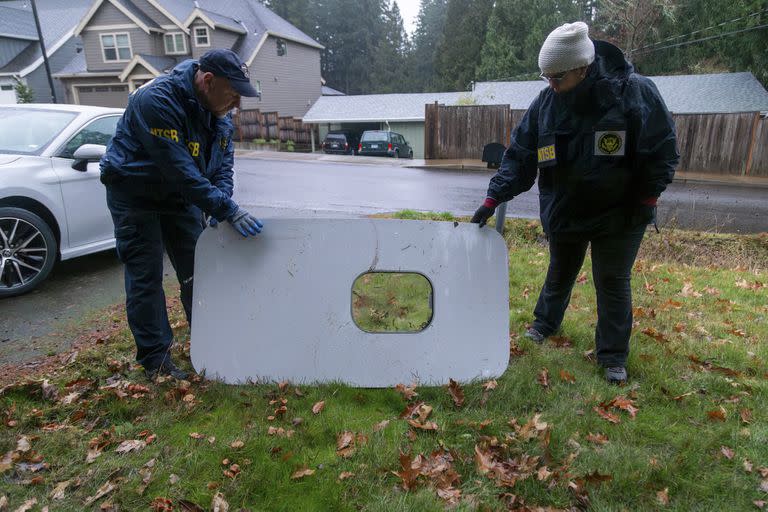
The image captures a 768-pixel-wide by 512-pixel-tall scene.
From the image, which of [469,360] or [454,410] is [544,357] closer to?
[469,360]

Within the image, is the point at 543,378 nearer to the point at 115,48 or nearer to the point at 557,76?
the point at 557,76

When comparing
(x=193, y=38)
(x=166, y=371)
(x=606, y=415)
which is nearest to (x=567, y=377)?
(x=606, y=415)

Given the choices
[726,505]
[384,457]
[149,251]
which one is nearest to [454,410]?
[384,457]

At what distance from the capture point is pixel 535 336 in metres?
3.50

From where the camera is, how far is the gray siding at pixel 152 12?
2786 centimetres

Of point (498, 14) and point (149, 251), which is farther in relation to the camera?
point (498, 14)

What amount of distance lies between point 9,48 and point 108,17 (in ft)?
21.5

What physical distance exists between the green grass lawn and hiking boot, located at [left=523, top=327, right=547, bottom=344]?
0.21 feet

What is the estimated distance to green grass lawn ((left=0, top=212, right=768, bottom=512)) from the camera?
2090 mm

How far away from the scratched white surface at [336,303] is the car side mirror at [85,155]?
2.42 m

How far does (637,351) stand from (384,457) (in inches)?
76.7

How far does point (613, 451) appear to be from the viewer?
2.34 meters

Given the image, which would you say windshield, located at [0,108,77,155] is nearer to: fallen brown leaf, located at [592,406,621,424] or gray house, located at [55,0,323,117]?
fallen brown leaf, located at [592,406,621,424]

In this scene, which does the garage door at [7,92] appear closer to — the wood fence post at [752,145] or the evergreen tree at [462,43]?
the evergreen tree at [462,43]
